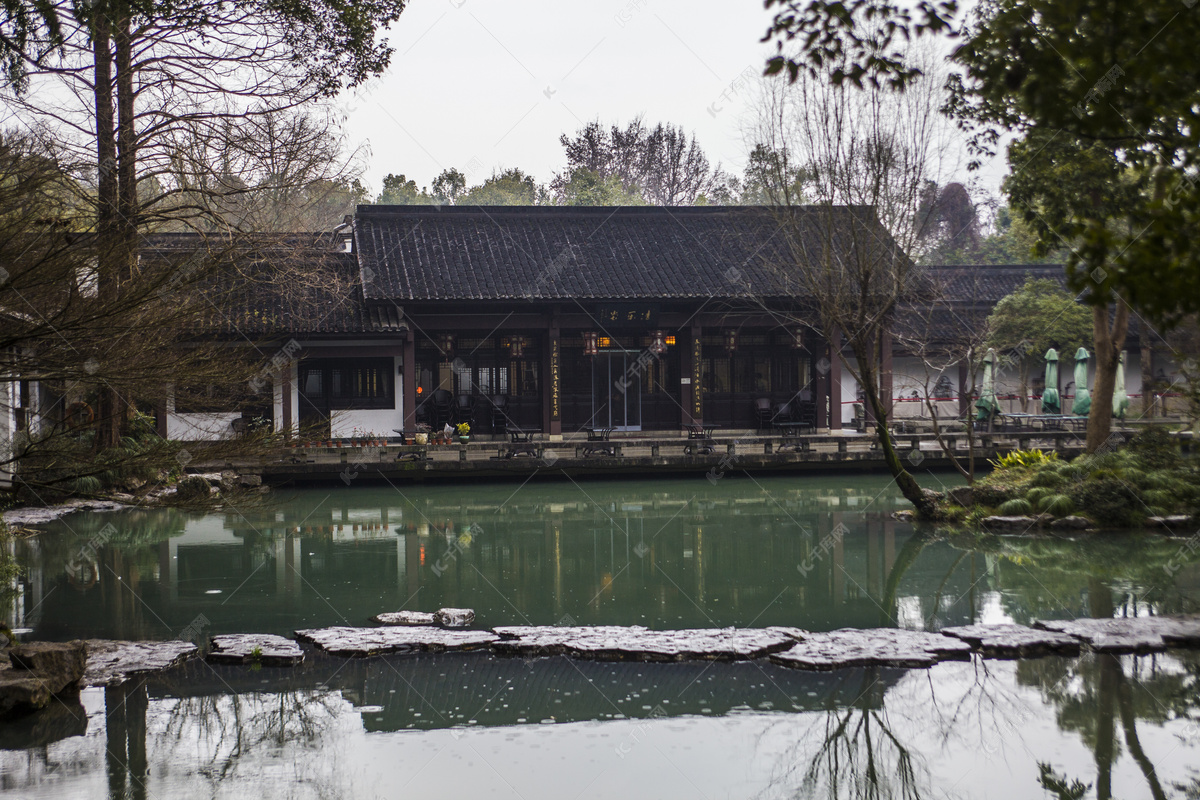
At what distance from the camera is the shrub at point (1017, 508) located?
11672 millimetres

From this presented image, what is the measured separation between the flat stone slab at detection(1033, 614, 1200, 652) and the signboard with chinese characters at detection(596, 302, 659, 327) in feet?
43.1

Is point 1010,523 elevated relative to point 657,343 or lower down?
lower down

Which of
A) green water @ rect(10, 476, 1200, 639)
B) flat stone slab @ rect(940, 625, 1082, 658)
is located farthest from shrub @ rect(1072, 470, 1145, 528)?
flat stone slab @ rect(940, 625, 1082, 658)

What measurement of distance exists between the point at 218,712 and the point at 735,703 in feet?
9.51

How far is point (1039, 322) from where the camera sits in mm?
22062

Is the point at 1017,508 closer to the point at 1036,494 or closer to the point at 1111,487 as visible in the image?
the point at 1036,494

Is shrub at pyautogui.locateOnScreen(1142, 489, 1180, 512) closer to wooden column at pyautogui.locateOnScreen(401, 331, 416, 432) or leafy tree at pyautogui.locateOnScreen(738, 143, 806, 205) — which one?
leafy tree at pyautogui.locateOnScreen(738, 143, 806, 205)

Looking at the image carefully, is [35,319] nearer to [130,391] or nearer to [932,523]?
[130,391]

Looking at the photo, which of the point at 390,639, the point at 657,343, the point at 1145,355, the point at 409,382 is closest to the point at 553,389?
the point at 657,343

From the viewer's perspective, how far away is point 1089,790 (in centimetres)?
446

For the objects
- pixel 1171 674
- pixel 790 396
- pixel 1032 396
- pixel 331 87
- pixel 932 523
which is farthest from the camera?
pixel 1032 396

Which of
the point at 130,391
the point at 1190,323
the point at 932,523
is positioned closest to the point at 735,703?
the point at 130,391

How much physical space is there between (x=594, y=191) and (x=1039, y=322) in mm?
15829

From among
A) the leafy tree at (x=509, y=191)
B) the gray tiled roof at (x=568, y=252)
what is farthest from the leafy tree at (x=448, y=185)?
the gray tiled roof at (x=568, y=252)
